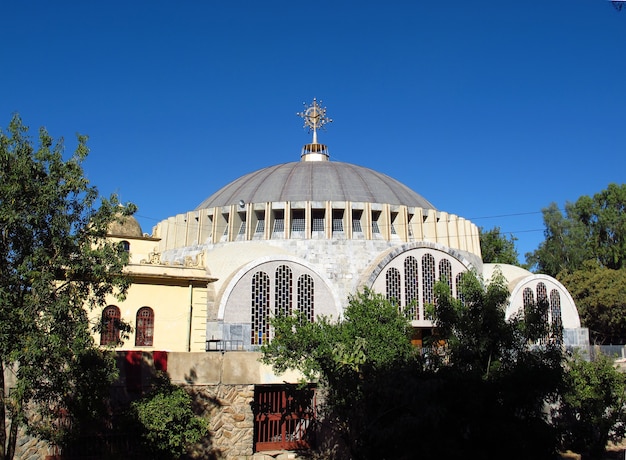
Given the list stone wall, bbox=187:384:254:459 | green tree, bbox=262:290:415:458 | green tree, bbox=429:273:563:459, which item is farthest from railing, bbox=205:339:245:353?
green tree, bbox=429:273:563:459

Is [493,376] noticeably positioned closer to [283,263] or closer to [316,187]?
[283,263]

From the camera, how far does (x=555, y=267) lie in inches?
1825

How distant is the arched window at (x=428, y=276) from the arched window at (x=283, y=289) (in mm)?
6747

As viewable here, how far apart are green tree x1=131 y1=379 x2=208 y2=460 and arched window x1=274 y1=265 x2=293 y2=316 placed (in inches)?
449

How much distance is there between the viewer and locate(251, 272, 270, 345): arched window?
24670mm

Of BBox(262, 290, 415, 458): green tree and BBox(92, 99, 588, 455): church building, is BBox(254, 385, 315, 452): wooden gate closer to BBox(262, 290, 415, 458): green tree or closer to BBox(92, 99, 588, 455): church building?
BBox(92, 99, 588, 455): church building

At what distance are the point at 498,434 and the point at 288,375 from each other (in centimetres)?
758

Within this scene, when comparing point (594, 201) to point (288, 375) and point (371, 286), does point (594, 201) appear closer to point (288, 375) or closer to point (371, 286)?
point (371, 286)

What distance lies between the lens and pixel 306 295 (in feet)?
84.8

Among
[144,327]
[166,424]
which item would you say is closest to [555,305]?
[144,327]

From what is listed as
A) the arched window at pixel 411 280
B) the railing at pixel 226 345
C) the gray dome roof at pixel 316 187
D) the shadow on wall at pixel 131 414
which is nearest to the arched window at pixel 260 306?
the railing at pixel 226 345

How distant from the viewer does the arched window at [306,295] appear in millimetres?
25734

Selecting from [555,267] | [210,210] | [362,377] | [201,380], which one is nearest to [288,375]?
[201,380]

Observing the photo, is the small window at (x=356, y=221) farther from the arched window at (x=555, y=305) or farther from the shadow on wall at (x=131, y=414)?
the shadow on wall at (x=131, y=414)
